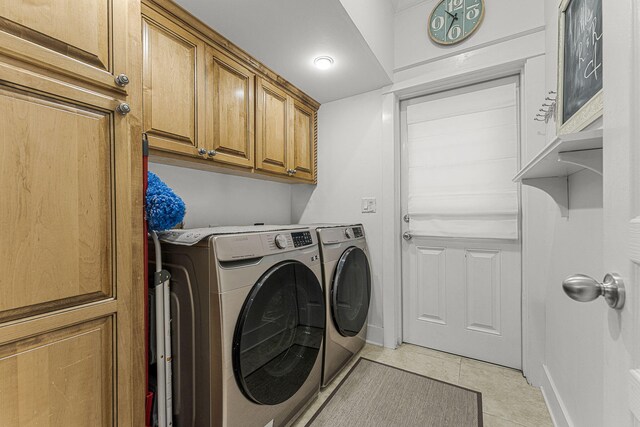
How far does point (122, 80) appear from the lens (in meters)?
0.83

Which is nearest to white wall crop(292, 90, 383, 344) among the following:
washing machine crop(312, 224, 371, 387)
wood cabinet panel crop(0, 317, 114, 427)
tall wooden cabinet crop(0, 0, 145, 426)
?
washing machine crop(312, 224, 371, 387)

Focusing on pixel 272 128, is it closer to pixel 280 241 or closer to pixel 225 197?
pixel 225 197

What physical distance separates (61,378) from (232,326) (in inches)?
18.6

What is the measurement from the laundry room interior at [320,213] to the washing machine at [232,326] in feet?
0.03

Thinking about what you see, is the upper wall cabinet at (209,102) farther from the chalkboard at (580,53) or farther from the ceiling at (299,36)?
the chalkboard at (580,53)

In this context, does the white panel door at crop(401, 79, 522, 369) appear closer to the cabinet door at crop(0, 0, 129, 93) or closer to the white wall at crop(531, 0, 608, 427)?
the white wall at crop(531, 0, 608, 427)

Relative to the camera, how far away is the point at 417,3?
81.9 inches

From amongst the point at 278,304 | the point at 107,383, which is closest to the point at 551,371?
the point at 278,304

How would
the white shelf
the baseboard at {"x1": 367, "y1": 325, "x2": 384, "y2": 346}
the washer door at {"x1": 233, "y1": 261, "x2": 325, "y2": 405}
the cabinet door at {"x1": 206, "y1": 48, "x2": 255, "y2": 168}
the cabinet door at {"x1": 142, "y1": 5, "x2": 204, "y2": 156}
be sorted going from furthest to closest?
1. the baseboard at {"x1": 367, "y1": 325, "x2": 384, "y2": 346}
2. the cabinet door at {"x1": 206, "y1": 48, "x2": 255, "y2": 168}
3. the cabinet door at {"x1": 142, "y1": 5, "x2": 204, "y2": 156}
4. the washer door at {"x1": 233, "y1": 261, "x2": 325, "y2": 405}
5. the white shelf

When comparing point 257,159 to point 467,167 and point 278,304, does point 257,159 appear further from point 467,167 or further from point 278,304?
point 467,167

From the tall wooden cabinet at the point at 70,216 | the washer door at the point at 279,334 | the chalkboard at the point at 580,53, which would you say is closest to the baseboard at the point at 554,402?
the washer door at the point at 279,334

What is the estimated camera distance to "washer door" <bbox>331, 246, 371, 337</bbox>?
170cm

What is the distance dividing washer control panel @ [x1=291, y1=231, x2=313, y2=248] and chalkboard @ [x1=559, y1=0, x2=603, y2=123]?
1.27m

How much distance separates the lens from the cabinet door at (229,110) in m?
A: 1.50
